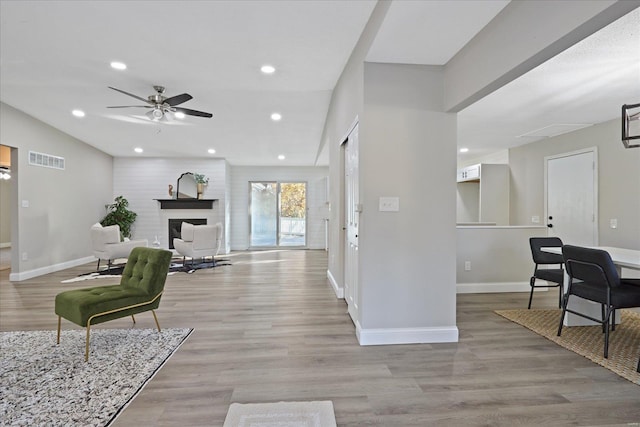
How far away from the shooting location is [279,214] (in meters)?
10.1

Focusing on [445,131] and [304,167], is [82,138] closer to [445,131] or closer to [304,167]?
[304,167]

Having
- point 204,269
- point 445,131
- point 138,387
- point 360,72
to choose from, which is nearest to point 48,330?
point 138,387

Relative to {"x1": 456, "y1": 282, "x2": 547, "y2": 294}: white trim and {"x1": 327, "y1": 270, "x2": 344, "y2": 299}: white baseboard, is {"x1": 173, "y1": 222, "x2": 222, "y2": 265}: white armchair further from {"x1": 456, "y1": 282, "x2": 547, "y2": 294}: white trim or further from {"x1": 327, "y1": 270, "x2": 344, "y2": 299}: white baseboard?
{"x1": 456, "y1": 282, "x2": 547, "y2": 294}: white trim

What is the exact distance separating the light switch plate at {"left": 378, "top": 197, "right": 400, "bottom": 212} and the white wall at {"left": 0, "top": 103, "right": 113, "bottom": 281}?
6131 mm

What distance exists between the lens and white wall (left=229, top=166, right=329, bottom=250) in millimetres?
9984

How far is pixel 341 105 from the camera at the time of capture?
4125 mm

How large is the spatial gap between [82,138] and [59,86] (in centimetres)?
281

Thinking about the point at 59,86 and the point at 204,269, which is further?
the point at 204,269

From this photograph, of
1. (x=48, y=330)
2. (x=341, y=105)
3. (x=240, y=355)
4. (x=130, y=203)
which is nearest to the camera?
(x=240, y=355)

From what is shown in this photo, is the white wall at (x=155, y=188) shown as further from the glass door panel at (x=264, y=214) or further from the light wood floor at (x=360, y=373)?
the light wood floor at (x=360, y=373)

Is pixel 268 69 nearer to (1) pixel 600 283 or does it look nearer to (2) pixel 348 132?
(2) pixel 348 132

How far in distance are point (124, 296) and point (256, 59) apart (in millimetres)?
2705

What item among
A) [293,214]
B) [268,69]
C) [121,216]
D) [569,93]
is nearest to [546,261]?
[569,93]

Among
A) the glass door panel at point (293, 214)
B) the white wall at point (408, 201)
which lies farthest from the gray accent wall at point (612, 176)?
the glass door panel at point (293, 214)
